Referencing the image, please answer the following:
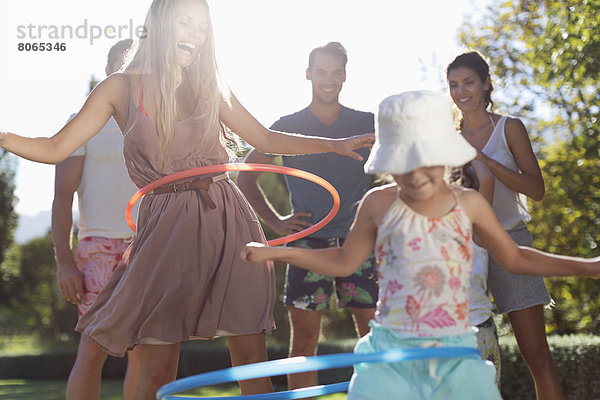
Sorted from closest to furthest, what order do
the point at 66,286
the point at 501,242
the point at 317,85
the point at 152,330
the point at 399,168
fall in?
the point at 399,168, the point at 501,242, the point at 152,330, the point at 66,286, the point at 317,85

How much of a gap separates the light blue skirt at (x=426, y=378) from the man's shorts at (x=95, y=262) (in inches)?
108

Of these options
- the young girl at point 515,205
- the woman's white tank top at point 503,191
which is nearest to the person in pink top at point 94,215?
the young girl at point 515,205

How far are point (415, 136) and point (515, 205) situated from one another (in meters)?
2.03

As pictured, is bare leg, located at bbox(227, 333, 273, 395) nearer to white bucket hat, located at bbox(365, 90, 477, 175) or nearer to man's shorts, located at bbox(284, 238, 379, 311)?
white bucket hat, located at bbox(365, 90, 477, 175)

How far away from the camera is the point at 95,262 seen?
5.47m

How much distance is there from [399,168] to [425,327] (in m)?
0.61

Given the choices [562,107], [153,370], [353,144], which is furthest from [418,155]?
[562,107]

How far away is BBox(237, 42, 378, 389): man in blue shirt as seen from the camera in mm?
5684


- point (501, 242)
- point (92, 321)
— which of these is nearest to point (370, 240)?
point (501, 242)

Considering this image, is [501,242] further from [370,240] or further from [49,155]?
[49,155]

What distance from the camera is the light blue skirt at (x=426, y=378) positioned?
120 inches

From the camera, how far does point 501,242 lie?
3.36m

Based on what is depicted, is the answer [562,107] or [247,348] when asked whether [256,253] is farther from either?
[562,107]

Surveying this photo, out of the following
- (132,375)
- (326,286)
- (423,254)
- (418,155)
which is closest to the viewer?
(418,155)
